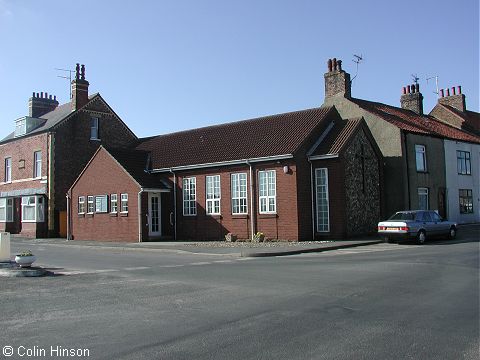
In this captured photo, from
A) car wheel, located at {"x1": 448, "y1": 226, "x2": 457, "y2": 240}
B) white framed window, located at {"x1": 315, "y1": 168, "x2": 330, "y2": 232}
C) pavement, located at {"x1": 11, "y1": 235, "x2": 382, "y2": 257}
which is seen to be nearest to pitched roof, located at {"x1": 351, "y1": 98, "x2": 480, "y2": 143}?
white framed window, located at {"x1": 315, "y1": 168, "x2": 330, "y2": 232}

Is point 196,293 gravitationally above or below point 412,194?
below

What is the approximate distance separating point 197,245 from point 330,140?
889 centimetres

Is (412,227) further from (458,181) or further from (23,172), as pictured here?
(23,172)

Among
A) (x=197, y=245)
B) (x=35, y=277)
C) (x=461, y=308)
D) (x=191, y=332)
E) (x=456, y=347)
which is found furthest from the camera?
(x=197, y=245)

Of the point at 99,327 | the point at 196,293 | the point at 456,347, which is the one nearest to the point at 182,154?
the point at 196,293

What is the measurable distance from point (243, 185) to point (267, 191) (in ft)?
5.12

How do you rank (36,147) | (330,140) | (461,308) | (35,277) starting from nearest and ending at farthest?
1. (461,308)
2. (35,277)
3. (330,140)
4. (36,147)

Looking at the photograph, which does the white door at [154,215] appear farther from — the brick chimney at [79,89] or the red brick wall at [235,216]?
the brick chimney at [79,89]

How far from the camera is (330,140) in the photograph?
2652 cm

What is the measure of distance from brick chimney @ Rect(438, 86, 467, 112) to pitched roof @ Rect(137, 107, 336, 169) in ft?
66.0

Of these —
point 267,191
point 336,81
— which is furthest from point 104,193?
point 336,81

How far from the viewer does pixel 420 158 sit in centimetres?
3158

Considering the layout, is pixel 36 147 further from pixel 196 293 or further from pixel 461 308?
pixel 461 308

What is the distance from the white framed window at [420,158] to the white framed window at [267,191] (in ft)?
35.5
